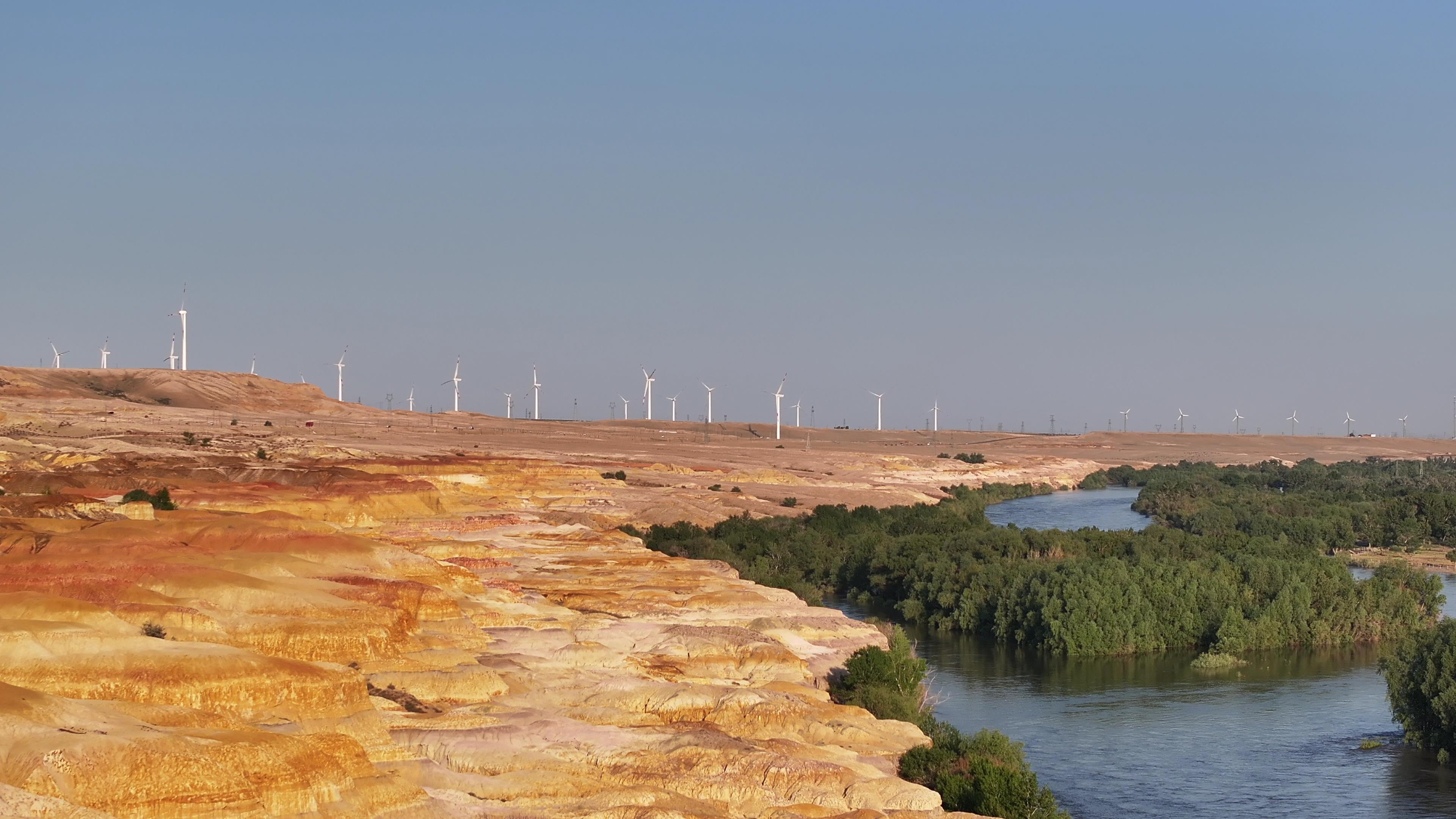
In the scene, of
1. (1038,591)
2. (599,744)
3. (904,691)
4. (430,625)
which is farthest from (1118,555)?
(599,744)

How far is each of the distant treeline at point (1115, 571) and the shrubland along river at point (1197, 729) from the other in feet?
4.22

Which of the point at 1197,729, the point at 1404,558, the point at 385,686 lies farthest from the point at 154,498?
the point at 1404,558

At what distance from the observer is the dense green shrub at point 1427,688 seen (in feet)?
118

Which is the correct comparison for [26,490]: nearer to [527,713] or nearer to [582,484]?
[582,484]

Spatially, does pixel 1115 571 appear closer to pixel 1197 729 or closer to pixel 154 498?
pixel 1197 729

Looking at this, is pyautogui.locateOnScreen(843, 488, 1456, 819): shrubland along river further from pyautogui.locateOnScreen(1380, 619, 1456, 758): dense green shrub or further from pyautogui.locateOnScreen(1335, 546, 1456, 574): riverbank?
pyautogui.locateOnScreen(1335, 546, 1456, 574): riverbank

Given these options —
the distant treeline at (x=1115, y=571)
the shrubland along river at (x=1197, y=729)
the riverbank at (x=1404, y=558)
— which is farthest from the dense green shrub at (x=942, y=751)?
the riverbank at (x=1404, y=558)

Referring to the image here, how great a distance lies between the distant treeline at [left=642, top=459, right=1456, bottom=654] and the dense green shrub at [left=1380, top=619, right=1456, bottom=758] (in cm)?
1173

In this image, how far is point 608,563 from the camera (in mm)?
51844

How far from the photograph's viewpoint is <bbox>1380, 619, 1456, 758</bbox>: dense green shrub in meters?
35.9

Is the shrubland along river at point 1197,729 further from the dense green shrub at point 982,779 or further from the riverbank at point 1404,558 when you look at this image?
the riverbank at point 1404,558

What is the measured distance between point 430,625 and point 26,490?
112 ft

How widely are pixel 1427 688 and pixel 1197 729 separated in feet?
19.3

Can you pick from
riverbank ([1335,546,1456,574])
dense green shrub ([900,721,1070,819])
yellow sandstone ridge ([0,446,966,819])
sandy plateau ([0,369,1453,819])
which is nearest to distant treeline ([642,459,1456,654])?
riverbank ([1335,546,1456,574])
